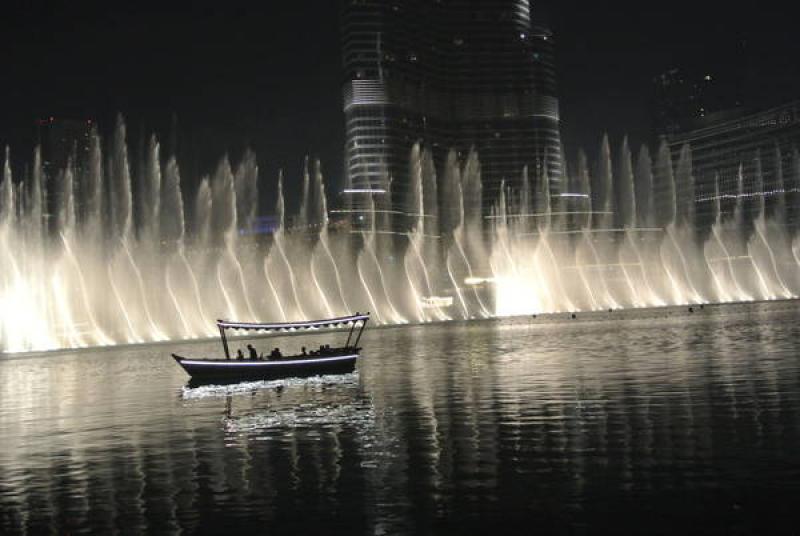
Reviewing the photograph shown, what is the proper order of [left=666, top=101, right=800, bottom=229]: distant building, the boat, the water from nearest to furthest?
the water → the boat → [left=666, top=101, right=800, bottom=229]: distant building

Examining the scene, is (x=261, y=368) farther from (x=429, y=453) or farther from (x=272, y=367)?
(x=429, y=453)

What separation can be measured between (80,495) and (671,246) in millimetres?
108575

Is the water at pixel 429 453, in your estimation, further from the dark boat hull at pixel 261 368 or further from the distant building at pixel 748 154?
the distant building at pixel 748 154

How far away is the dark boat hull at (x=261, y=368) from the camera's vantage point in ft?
132

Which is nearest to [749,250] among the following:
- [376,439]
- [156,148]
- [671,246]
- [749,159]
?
[671,246]

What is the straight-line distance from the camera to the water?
13.5m

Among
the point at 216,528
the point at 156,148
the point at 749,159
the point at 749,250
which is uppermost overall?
the point at 749,159

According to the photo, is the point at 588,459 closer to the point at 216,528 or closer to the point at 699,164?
the point at 216,528

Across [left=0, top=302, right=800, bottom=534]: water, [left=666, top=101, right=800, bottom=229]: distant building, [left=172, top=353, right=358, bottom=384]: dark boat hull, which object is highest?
[left=666, top=101, right=800, bottom=229]: distant building

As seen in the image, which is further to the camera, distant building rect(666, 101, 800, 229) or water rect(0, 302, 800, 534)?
distant building rect(666, 101, 800, 229)

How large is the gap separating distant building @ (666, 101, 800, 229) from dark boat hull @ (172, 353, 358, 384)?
13842cm

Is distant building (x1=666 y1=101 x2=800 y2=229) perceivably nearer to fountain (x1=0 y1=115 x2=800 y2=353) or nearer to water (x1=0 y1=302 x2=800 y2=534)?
fountain (x1=0 y1=115 x2=800 y2=353)

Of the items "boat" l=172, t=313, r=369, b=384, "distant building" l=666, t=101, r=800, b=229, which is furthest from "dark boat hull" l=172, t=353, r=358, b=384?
"distant building" l=666, t=101, r=800, b=229

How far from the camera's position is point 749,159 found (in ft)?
596
